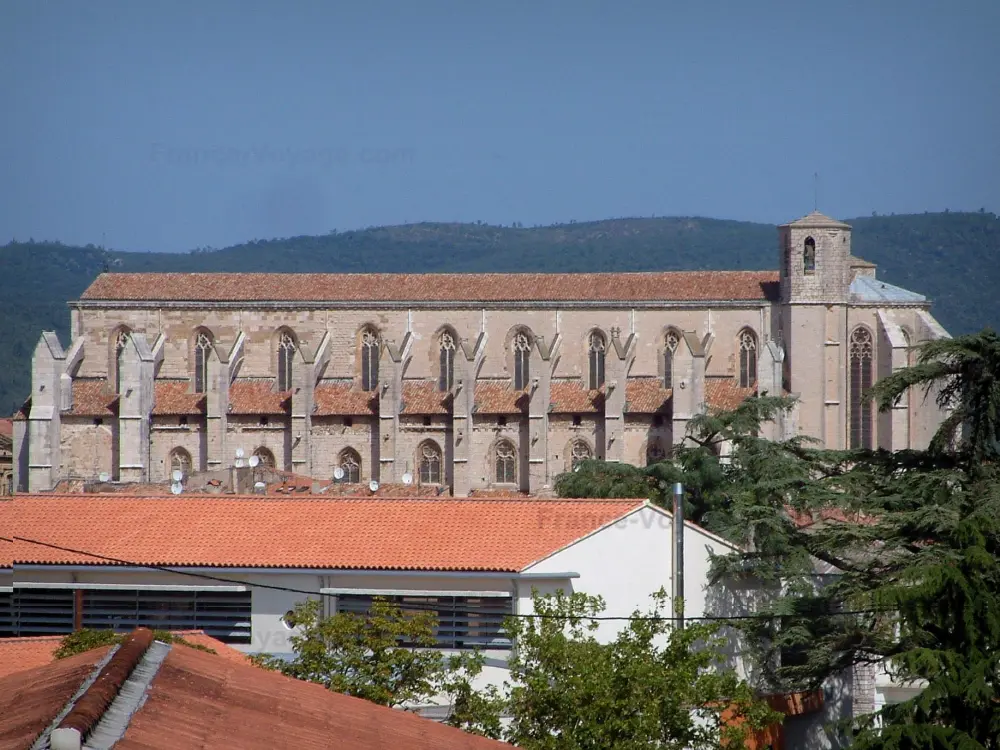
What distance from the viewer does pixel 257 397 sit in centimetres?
6700

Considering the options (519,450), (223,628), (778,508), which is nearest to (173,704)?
(223,628)

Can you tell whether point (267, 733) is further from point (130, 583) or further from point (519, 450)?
point (519, 450)

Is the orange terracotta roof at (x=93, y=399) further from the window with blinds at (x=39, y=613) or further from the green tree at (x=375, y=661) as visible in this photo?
the green tree at (x=375, y=661)

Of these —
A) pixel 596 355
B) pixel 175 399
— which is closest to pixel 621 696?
pixel 596 355

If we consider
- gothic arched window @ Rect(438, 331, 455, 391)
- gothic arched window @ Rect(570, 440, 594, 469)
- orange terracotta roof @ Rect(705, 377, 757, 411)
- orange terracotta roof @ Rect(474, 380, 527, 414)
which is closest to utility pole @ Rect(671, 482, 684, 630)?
orange terracotta roof @ Rect(705, 377, 757, 411)

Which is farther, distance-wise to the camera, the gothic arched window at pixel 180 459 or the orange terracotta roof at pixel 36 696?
the gothic arched window at pixel 180 459

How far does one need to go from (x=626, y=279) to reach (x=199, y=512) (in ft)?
126

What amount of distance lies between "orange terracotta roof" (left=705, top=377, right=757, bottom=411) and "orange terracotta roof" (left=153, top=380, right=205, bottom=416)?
18507 mm

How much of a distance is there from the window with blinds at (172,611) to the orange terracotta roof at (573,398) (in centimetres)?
3594

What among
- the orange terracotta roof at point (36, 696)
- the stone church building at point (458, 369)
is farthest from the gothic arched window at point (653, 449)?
the orange terracotta roof at point (36, 696)

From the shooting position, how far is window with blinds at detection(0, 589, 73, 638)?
99.9 feet

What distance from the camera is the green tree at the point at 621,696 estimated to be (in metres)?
21.5

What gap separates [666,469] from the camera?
47.4 metres

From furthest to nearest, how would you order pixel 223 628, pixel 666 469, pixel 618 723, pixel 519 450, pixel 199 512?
pixel 519 450 < pixel 666 469 < pixel 199 512 < pixel 223 628 < pixel 618 723
